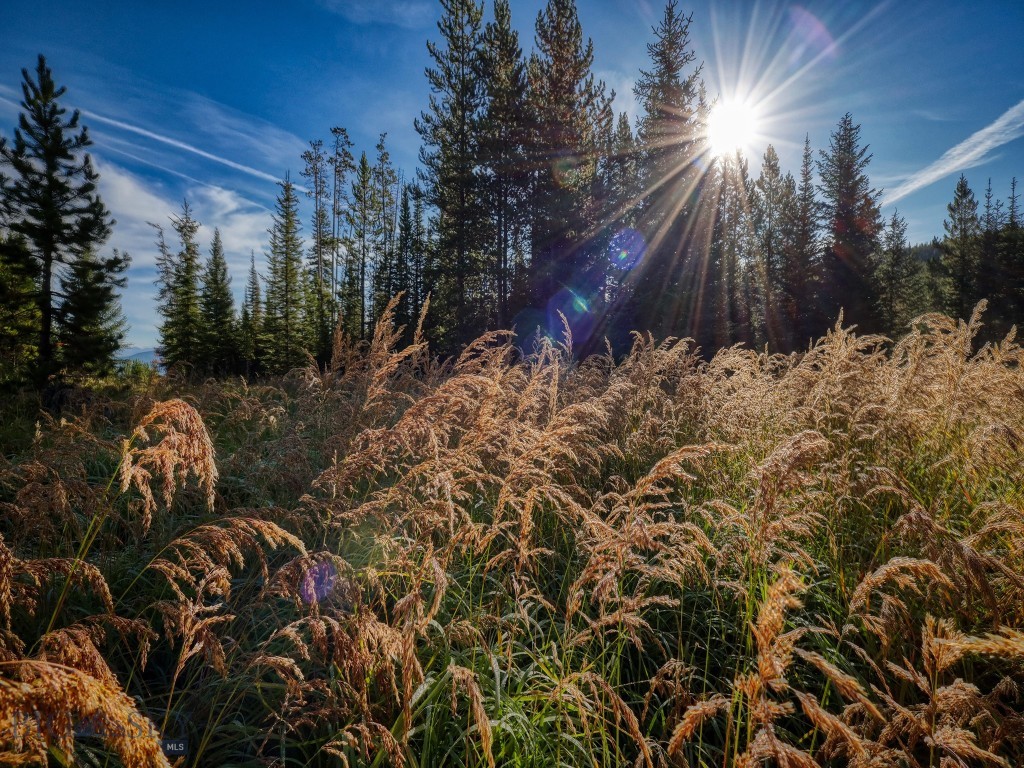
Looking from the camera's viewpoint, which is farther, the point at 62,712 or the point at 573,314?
the point at 573,314

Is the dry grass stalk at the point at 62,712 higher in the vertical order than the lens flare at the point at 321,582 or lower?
higher

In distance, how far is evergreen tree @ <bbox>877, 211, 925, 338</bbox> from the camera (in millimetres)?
28906

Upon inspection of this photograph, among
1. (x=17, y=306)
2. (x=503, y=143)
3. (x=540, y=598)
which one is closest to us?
(x=540, y=598)

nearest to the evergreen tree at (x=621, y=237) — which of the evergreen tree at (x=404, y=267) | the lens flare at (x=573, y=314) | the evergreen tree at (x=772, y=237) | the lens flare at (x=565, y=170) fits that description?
the lens flare at (x=573, y=314)

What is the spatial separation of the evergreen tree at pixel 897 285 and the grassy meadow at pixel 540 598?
3209 centimetres

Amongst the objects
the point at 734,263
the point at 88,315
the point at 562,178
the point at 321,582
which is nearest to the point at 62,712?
the point at 321,582

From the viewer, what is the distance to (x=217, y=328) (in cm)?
2998

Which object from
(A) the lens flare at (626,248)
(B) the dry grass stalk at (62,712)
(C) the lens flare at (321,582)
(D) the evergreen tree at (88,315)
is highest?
(A) the lens flare at (626,248)

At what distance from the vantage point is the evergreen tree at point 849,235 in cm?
2695

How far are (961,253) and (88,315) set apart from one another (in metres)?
53.9

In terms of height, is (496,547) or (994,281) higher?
(994,281)

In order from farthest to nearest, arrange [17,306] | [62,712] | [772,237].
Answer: [772,237], [17,306], [62,712]

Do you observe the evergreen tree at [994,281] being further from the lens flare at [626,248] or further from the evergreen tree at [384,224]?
the evergreen tree at [384,224]

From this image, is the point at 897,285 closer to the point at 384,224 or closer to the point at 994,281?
the point at 994,281
